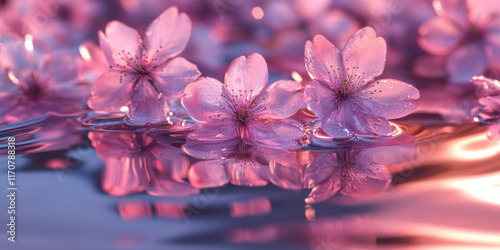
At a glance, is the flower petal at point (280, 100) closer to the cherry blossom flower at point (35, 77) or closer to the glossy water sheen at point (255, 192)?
the glossy water sheen at point (255, 192)

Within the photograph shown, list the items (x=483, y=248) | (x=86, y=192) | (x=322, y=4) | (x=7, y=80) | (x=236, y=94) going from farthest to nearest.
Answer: (x=322, y=4)
(x=7, y=80)
(x=236, y=94)
(x=86, y=192)
(x=483, y=248)

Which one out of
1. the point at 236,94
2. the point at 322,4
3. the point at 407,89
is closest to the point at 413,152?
the point at 407,89

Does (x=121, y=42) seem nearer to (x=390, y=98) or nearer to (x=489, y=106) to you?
(x=390, y=98)

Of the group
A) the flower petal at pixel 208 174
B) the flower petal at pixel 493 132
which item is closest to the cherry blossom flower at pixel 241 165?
the flower petal at pixel 208 174

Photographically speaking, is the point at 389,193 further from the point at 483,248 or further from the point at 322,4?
the point at 322,4

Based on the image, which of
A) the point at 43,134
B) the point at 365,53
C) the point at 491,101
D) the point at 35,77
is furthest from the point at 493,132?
the point at 35,77

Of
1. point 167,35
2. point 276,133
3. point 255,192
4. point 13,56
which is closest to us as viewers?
point 255,192
